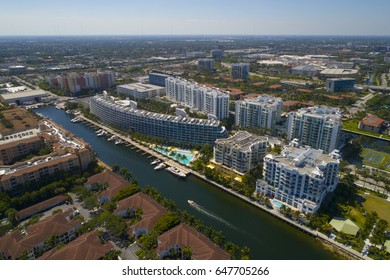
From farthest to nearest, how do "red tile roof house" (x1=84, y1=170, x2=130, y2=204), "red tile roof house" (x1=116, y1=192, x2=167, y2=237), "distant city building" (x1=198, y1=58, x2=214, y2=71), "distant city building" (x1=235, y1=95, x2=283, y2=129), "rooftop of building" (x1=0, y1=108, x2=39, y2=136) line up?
"distant city building" (x1=198, y1=58, x2=214, y2=71) < "distant city building" (x1=235, y1=95, x2=283, y2=129) < "rooftop of building" (x1=0, y1=108, x2=39, y2=136) < "red tile roof house" (x1=84, y1=170, x2=130, y2=204) < "red tile roof house" (x1=116, y1=192, x2=167, y2=237)

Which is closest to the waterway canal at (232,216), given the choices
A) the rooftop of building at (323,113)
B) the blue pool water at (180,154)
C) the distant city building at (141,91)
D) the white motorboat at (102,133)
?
the blue pool water at (180,154)

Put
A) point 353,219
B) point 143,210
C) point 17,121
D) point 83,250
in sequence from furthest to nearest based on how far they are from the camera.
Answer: point 17,121 → point 353,219 → point 143,210 → point 83,250

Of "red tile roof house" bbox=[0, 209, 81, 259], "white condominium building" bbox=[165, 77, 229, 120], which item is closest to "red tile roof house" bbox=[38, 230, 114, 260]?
"red tile roof house" bbox=[0, 209, 81, 259]

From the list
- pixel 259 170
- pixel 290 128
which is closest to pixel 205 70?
pixel 290 128

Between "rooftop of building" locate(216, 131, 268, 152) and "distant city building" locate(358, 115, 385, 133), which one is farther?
"distant city building" locate(358, 115, 385, 133)

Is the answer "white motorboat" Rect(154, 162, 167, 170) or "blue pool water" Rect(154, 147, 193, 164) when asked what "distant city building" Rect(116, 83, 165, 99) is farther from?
"white motorboat" Rect(154, 162, 167, 170)

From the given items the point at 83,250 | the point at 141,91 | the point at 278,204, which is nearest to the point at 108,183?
the point at 83,250

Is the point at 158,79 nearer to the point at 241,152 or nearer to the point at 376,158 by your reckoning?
the point at 241,152

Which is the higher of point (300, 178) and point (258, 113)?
point (258, 113)
